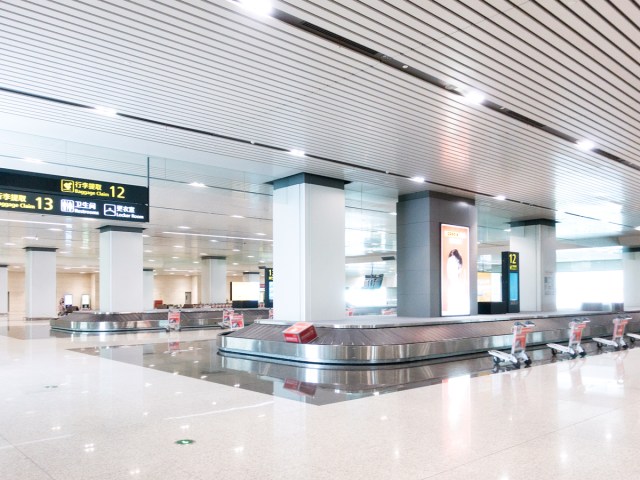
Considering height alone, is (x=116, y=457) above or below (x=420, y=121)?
below

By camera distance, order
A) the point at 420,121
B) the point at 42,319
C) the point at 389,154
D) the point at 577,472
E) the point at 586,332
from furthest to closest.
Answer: the point at 42,319 < the point at 586,332 < the point at 389,154 < the point at 420,121 < the point at 577,472

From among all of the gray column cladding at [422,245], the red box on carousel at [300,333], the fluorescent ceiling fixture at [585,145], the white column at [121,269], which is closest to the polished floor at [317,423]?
the red box on carousel at [300,333]

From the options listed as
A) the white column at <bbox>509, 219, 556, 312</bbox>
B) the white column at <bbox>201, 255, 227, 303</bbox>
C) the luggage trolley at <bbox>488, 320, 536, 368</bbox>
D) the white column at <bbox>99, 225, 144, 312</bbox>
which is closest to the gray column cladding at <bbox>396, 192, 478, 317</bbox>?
the luggage trolley at <bbox>488, 320, 536, 368</bbox>

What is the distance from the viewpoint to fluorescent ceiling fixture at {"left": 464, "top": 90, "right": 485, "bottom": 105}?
7.63 meters

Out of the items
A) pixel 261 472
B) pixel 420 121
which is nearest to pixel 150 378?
pixel 261 472

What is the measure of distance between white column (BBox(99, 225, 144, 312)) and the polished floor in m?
13.3

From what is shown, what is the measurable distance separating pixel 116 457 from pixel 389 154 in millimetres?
8334

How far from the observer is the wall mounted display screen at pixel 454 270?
1620 cm

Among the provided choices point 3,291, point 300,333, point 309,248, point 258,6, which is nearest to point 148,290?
point 3,291

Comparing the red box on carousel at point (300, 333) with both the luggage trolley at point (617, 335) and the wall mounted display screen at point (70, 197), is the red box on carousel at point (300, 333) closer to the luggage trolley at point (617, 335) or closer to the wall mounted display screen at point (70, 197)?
the wall mounted display screen at point (70, 197)

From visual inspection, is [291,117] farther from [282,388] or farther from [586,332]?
[586,332]

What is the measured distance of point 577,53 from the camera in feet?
20.5

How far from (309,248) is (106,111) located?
6.17 m

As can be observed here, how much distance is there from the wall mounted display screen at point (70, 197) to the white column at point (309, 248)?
4287 millimetres
